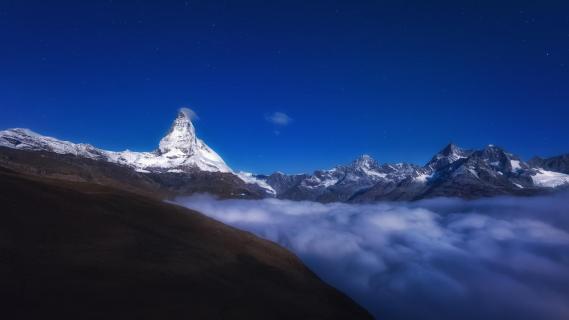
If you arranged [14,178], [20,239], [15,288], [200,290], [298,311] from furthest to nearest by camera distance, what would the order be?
[14,178] → [298,311] → [200,290] → [20,239] → [15,288]

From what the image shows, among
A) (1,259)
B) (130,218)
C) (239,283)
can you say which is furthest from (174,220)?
(1,259)

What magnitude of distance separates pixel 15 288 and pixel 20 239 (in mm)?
Answer: 17690

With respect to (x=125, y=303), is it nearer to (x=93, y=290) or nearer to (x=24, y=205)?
(x=93, y=290)

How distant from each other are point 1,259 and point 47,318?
53.1 feet

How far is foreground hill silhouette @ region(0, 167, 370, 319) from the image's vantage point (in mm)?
48719

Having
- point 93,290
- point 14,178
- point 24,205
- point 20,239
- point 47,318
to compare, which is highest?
point 14,178

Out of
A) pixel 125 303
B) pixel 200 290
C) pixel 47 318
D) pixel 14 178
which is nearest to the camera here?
pixel 47 318

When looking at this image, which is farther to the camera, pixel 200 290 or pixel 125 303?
pixel 200 290

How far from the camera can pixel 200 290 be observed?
65.3 m

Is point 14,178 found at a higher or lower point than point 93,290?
higher

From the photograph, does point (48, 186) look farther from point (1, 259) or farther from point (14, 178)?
point (1, 259)

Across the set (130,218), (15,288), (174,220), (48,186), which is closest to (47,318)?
(15,288)

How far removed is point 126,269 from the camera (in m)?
63.5

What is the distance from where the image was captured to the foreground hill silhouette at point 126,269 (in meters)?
48.7
